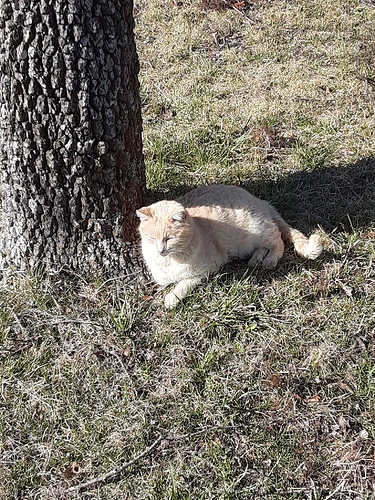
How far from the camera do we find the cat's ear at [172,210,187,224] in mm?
3029

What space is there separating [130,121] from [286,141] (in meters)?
1.92

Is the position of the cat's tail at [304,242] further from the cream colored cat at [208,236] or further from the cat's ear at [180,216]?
the cat's ear at [180,216]

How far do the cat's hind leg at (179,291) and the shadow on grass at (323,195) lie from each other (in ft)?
2.75

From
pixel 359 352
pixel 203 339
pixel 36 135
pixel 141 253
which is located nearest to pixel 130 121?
pixel 36 135

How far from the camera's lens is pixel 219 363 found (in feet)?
9.80

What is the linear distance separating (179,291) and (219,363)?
53cm

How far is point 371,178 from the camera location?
4.18m

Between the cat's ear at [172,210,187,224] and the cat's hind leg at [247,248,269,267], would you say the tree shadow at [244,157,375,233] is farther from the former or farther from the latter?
the cat's ear at [172,210,187,224]

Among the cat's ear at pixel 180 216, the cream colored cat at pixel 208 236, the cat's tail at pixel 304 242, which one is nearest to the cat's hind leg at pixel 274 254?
the cream colored cat at pixel 208 236

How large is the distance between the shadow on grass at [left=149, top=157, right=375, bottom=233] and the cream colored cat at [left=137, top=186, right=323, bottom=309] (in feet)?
0.98

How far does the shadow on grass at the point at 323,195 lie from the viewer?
12.6ft

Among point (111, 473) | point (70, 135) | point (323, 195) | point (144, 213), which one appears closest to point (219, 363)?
point (111, 473)

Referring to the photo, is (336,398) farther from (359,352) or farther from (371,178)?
(371,178)

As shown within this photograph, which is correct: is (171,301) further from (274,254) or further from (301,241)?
(301,241)
